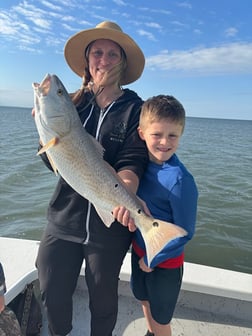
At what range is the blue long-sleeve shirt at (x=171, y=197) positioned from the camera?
2.50 m

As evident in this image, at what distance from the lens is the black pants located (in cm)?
262

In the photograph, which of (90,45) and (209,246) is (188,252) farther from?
(90,45)

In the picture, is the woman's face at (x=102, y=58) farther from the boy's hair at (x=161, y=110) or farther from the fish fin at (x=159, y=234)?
the fish fin at (x=159, y=234)

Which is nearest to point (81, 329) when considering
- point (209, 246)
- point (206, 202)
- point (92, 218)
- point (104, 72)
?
point (92, 218)

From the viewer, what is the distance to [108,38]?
9.00ft

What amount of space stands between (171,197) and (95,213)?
1.92 feet

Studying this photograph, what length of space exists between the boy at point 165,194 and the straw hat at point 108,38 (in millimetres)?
437

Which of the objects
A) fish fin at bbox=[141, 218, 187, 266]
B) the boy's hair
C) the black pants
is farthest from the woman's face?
the black pants

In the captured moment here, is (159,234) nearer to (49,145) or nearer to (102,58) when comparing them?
(49,145)

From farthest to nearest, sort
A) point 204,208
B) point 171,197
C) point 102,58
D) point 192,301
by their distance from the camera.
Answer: point 204,208 → point 192,301 → point 102,58 → point 171,197

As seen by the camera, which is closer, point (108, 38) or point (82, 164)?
point (82, 164)

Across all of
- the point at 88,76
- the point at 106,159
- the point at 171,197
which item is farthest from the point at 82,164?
the point at 88,76

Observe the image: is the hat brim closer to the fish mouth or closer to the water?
the fish mouth

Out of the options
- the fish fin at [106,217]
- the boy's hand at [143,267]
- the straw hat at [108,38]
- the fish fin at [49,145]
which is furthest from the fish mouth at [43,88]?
the boy's hand at [143,267]
